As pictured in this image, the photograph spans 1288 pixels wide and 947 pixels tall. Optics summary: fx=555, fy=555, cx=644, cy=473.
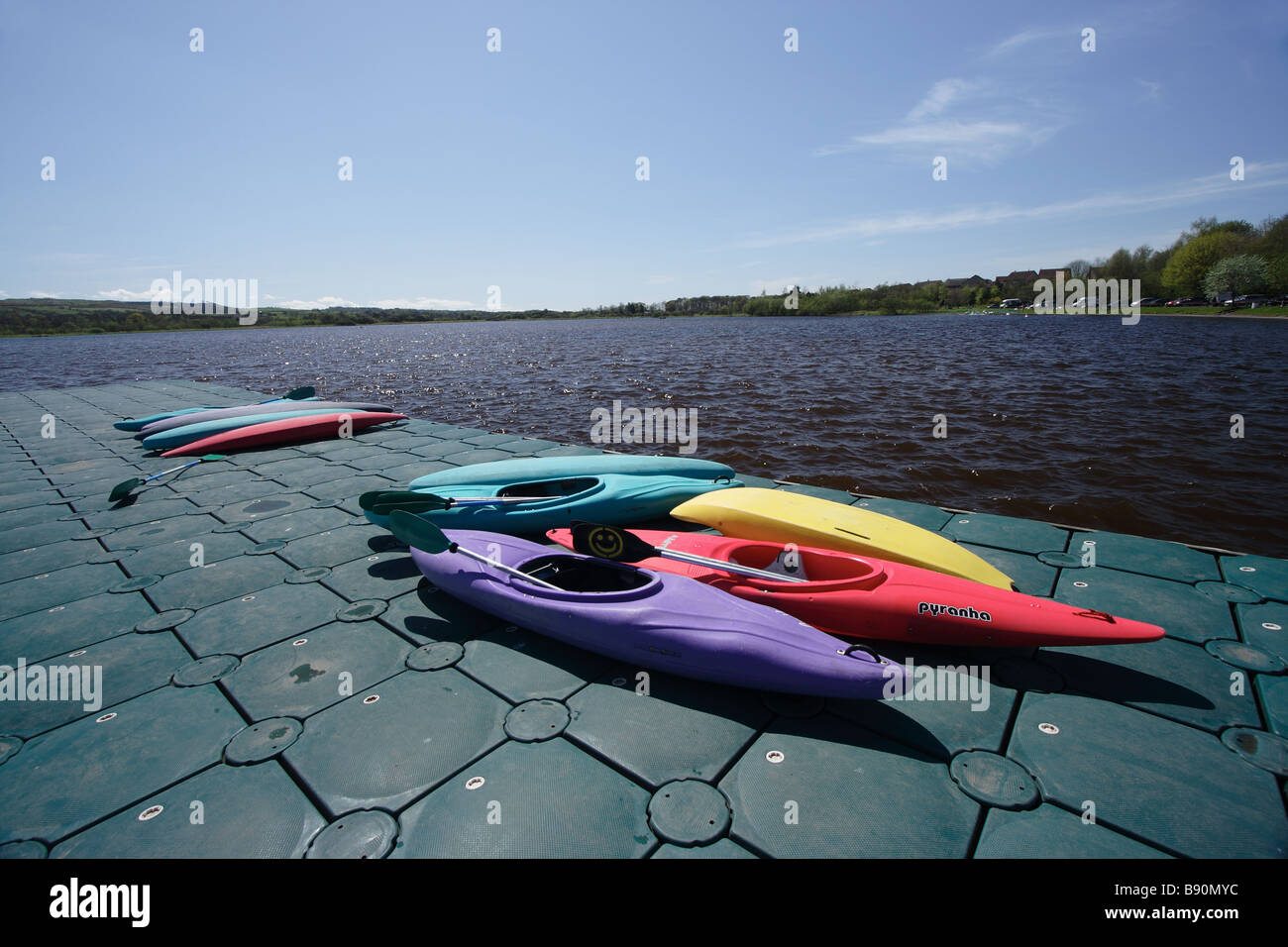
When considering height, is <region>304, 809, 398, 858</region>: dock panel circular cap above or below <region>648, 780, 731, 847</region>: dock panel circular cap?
below

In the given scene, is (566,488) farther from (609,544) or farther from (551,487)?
(609,544)

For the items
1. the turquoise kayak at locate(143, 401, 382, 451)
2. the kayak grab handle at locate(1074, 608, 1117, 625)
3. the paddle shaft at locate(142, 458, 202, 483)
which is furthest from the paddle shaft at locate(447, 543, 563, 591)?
the turquoise kayak at locate(143, 401, 382, 451)

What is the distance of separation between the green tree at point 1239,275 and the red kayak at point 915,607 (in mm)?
97241

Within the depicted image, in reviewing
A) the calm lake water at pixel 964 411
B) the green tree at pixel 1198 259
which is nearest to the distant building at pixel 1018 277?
the green tree at pixel 1198 259

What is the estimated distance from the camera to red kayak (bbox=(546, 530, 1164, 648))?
11.4 feet

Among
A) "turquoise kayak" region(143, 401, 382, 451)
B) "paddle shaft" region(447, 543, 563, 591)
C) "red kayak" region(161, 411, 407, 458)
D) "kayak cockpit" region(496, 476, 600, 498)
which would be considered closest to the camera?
"paddle shaft" region(447, 543, 563, 591)

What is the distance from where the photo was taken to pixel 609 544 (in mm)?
4555

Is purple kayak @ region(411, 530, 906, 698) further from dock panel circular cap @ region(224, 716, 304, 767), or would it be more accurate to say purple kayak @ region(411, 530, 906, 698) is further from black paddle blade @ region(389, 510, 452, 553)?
dock panel circular cap @ region(224, 716, 304, 767)

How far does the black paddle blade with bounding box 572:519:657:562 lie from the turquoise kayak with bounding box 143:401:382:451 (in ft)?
29.8

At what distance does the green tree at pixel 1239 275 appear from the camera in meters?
66.5

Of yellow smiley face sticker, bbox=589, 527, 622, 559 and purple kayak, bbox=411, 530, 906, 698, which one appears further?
yellow smiley face sticker, bbox=589, 527, 622, 559

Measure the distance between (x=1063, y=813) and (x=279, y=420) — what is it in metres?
12.2

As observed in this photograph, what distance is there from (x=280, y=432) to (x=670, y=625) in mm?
10001

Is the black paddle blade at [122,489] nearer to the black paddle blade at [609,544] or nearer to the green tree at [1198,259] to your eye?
the black paddle blade at [609,544]
